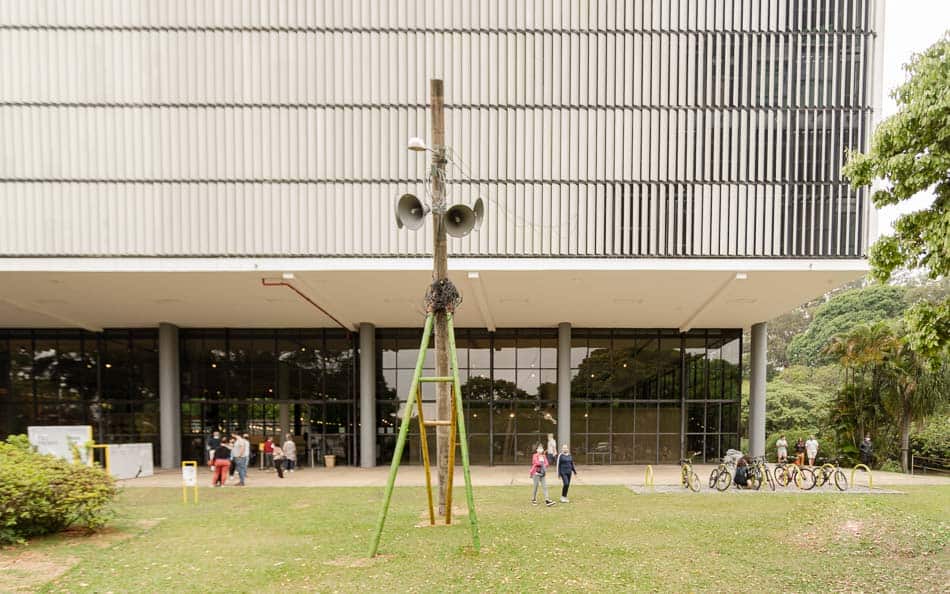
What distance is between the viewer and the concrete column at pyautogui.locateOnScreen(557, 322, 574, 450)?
21.1m

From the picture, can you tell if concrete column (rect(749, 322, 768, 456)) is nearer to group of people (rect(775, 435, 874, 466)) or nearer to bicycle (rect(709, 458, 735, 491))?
group of people (rect(775, 435, 874, 466))

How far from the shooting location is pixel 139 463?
59.8 ft

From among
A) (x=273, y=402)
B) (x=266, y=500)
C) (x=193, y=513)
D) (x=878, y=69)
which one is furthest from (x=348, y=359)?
(x=878, y=69)

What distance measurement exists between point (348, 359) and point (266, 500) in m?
9.68

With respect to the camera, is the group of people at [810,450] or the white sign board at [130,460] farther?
the group of people at [810,450]

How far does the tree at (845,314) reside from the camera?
44.8 m

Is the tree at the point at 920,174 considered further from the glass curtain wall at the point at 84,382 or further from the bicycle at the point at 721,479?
the glass curtain wall at the point at 84,382

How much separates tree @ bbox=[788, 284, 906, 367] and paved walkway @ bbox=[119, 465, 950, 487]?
28671 mm

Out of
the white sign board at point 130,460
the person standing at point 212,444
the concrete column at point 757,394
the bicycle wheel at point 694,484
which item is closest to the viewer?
the bicycle wheel at point 694,484

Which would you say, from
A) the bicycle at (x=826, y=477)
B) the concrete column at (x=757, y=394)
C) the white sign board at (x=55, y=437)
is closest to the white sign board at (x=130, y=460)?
the white sign board at (x=55, y=437)

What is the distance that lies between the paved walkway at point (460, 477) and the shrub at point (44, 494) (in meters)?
6.22

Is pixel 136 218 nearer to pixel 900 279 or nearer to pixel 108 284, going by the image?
pixel 108 284

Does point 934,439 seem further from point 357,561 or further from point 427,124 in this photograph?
point 357,561

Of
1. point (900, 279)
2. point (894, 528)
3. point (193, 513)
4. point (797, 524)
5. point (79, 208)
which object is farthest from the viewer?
→ point (900, 279)
